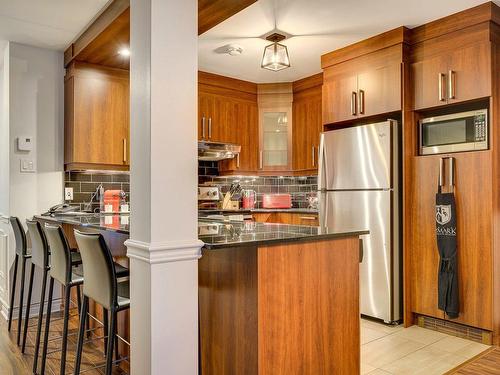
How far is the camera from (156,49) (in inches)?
59.6

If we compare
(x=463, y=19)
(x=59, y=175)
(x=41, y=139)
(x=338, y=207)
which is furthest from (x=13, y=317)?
(x=463, y=19)

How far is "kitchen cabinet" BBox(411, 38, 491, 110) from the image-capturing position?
114 inches

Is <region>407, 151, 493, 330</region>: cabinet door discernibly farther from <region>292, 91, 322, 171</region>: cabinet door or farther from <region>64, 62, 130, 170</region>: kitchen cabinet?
<region>64, 62, 130, 170</region>: kitchen cabinet

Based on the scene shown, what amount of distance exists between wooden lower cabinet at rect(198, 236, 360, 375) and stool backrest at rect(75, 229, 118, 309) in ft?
1.39

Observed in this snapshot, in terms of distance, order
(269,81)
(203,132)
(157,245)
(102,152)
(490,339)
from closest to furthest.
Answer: (157,245) < (490,339) < (102,152) < (203,132) < (269,81)

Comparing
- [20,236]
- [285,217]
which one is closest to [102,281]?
[20,236]

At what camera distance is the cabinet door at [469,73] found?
2889 millimetres

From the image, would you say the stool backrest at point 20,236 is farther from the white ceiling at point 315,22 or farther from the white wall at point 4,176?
the white ceiling at point 315,22

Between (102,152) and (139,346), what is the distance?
267cm

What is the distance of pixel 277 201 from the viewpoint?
5.18m

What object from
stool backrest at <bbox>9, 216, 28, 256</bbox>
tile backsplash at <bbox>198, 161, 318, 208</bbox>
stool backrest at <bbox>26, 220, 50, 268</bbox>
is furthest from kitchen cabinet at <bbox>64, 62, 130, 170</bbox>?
tile backsplash at <bbox>198, 161, 318, 208</bbox>

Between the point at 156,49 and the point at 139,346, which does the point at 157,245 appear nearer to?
the point at 139,346

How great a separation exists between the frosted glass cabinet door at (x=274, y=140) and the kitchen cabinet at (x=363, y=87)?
3.79 feet

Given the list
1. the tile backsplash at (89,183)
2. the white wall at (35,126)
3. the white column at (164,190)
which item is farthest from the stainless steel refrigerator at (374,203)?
the white wall at (35,126)
